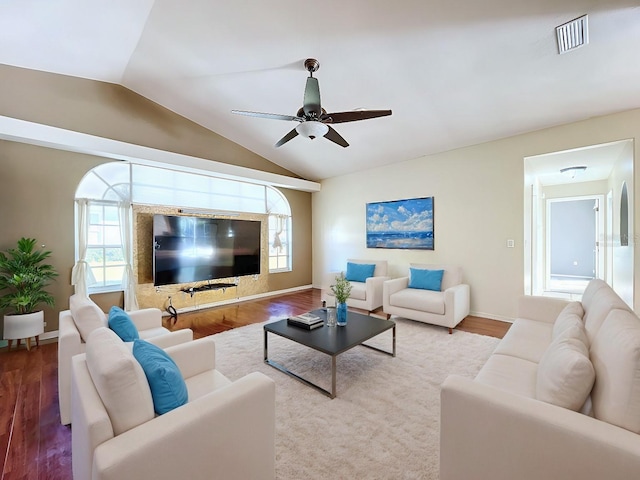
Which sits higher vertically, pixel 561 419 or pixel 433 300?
pixel 561 419

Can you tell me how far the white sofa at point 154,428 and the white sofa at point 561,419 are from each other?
922mm

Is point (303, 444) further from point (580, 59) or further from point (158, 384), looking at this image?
point (580, 59)

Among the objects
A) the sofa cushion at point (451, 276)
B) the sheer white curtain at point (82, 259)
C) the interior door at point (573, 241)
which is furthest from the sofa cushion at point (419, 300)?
the interior door at point (573, 241)

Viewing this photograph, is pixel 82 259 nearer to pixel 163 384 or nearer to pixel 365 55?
pixel 163 384

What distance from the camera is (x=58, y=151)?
3842mm

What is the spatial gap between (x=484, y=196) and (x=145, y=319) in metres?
4.87

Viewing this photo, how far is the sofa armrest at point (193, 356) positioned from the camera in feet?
6.00

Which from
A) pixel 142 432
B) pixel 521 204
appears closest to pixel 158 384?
pixel 142 432

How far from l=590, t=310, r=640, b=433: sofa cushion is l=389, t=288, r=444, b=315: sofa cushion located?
8.06ft

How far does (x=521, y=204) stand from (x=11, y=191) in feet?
22.3

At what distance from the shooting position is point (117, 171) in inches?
173

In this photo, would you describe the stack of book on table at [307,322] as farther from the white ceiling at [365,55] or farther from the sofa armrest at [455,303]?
the white ceiling at [365,55]

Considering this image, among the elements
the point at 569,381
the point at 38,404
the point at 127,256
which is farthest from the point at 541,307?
the point at 127,256

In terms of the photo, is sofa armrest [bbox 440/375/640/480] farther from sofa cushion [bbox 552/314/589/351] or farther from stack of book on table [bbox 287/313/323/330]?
stack of book on table [bbox 287/313/323/330]
